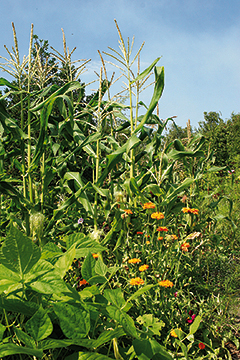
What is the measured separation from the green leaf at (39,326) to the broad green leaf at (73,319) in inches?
1.6

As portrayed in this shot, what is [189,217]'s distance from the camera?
6.97ft

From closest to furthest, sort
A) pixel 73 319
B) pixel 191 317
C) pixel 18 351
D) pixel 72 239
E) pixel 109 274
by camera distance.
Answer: pixel 18 351 < pixel 73 319 < pixel 72 239 < pixel 191 317 < pixel 109 274

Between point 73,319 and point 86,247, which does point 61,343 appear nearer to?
point 73,319

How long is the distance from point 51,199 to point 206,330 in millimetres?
1639

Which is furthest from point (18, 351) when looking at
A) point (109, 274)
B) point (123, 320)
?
point (109, 274)

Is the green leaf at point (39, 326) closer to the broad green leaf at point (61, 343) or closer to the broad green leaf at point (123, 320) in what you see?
the broad green leaf at point (61, 343)

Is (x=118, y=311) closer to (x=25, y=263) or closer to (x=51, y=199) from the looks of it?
(x=25, y=263)

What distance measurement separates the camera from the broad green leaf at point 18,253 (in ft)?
2.77

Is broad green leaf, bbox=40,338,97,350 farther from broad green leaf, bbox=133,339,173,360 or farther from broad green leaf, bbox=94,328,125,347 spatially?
broad green leaf, bbox=133,339,173,360

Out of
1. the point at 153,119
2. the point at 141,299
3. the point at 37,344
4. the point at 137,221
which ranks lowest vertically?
the point at 141,299

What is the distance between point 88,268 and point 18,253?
33 cm

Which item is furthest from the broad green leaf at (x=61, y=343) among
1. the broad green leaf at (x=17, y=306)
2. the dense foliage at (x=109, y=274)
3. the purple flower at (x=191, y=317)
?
the purple flower at (x=191, y=317)

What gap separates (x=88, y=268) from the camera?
107cm

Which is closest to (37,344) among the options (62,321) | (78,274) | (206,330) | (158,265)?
(62,321)
